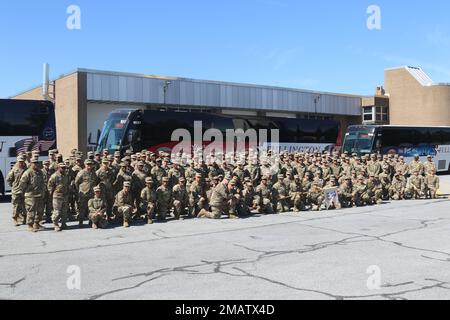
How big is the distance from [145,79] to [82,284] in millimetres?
29221

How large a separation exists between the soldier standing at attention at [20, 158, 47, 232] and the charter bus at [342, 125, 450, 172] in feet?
68.6

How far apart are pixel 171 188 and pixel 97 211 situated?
Answer: 2.55 metres

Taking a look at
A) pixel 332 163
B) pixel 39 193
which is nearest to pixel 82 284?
pixel 39 193

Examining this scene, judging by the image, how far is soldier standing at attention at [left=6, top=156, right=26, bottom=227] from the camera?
11.2m

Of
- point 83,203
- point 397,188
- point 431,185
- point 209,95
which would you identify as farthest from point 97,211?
point 209,95

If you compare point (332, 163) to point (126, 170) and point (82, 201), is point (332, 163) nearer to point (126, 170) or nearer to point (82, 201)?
point (126, 170)

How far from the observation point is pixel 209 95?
3756cm

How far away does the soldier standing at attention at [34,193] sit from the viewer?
10.6m

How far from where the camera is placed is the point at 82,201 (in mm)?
11500

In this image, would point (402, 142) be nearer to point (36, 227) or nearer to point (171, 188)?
point (171, 188)

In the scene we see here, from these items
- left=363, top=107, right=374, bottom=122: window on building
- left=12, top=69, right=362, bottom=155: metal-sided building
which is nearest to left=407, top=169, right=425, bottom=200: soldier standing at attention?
left=12, top=69, right=362, bottom=155: metal-sided building

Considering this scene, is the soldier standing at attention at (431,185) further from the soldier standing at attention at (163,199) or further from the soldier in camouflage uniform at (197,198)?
the soldier standing at attention at (163,199)

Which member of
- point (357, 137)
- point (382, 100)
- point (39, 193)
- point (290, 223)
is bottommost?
point (290, 223)

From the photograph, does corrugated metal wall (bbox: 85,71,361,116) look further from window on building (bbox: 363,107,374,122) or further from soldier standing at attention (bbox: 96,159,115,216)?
soldier standing at attention (bbox: 96,159,115,216)
